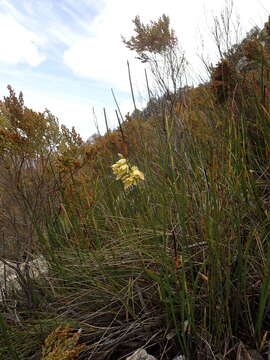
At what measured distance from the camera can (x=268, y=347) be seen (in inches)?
40.4

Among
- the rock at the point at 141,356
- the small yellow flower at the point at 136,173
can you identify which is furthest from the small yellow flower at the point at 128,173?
the rock at the point at 141,356

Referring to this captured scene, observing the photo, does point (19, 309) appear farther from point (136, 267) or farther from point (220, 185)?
point (220, 185)

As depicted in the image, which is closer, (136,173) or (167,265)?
(167,265)

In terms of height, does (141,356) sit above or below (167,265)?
below

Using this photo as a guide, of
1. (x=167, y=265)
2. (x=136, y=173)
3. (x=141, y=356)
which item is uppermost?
(x=136, y=173)

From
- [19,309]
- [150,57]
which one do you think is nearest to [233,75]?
[19,309]

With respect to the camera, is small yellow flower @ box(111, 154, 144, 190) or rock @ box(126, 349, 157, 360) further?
small yellow flower @ box(111, 154, 144, 190)

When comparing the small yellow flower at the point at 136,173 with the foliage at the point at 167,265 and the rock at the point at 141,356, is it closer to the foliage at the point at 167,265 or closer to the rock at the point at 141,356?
the foliage at the point at 167,265

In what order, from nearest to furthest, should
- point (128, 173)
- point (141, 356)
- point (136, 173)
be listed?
point (141, 356)
point (136, 173)
point (128, 173)

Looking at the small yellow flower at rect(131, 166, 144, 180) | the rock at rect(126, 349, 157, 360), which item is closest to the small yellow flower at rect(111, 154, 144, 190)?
the small yellow flower at rect(131, 166, 144, 180)

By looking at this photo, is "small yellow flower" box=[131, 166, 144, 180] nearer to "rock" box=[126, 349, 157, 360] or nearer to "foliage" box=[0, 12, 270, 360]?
"foliage" box=[0, 12, 270, 360]

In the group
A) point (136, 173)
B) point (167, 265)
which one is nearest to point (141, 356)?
point (167, 265)

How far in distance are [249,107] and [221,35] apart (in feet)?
10.9

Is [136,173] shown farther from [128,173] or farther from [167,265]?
[167,265]
